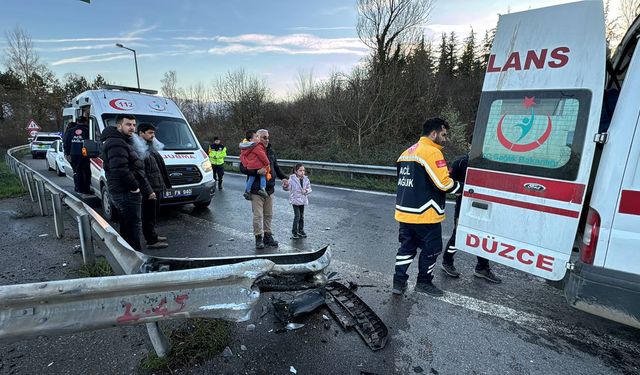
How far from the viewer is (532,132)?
104 inches

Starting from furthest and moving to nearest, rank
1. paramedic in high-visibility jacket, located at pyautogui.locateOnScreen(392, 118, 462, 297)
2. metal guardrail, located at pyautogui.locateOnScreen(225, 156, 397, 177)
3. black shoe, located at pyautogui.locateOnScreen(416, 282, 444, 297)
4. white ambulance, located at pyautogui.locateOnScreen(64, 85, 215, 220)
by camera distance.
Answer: metal guardrail, located at pyautogui.locateOnScreen(225, 156, 397, 177)
white ambulance, located at pyautogui.locateOnScreen(64, 85, 215, 220)
black shoe, located at pyautogui.locateOnScreen(416, 282, 444, 297)
paramedic in high-visibility jacket, located at pyautogui.locateOnScreen(392, 118, 462, 297)

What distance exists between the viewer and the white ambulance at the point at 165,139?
255 inches

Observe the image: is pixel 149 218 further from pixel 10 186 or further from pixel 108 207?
pixel 10 186

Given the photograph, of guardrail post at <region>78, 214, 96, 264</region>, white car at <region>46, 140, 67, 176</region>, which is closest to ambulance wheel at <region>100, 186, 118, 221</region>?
guardrail post at <region>78, 214, 96, 264</region>

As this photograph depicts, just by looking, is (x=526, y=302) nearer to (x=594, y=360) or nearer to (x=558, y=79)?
(x=594, y=360)

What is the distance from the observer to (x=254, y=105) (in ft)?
84.2

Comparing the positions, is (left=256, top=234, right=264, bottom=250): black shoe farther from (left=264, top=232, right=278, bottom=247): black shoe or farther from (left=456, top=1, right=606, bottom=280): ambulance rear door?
(left=456, top=1, right=606, bottom=280): ambulance rear door

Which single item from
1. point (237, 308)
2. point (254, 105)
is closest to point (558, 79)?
point (237, 308)

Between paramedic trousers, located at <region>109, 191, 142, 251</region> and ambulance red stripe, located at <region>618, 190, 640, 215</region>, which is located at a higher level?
ambulance red stripe, located at <region>618, 190, 640, 215</region>

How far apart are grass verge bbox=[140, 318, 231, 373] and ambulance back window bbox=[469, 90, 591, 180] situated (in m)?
2.74

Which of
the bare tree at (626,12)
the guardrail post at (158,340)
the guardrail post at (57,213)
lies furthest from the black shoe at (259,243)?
the bare tree at (626,12)

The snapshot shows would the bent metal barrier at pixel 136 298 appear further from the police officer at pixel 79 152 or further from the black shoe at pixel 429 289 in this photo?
the police officer at pixel 79 152

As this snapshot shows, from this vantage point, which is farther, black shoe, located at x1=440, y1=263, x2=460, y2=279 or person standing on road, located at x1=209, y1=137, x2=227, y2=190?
person standing on road, located at x1=209, y1=137, x2=227, y2=190

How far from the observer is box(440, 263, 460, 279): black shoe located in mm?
3982
